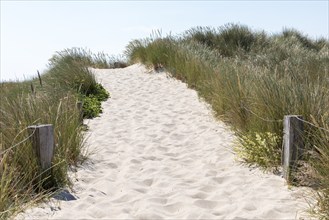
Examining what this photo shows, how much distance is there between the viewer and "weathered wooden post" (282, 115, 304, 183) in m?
4.69

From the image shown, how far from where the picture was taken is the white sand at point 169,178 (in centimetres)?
431

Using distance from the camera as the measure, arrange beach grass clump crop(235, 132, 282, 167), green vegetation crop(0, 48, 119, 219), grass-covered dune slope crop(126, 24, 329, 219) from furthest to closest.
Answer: beach grass clump crop(235, 132, 282, 167), grass-covered dune slope crop(126, 24, 329, 219), green vegetation crop(0, 48, 119, 219)

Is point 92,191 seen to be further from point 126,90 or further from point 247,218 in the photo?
point 126,90

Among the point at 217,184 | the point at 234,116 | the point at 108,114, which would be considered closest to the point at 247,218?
the point at 217,184

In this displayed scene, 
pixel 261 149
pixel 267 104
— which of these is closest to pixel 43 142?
pixel 261 149

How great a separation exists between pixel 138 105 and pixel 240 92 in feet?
12.8

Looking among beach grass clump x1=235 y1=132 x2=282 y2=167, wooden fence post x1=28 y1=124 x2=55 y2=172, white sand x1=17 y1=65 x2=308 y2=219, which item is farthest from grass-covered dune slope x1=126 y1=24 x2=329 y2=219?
wooden fence post x1=28 y1=124 x2=55 y2=172

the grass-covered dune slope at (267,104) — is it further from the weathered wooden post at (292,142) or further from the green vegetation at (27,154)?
the green vegetation at (27,154)

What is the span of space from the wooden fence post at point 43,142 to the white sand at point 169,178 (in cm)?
46

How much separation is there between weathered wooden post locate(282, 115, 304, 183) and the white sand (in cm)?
22

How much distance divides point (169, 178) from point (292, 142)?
5.02 ft

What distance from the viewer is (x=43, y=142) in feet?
15.3

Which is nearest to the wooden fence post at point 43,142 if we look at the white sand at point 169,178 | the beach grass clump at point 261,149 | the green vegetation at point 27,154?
the green vegetation at point 27,154

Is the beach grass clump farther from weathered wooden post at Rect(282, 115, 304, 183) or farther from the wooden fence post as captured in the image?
the wooden fence post
